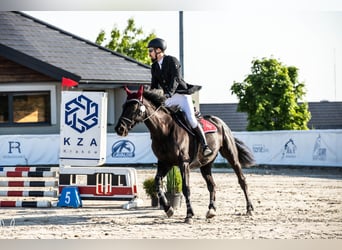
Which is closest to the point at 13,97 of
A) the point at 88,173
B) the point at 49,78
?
the point at 49,78

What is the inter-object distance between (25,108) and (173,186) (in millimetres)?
13288

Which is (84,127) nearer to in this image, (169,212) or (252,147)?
(169,212)

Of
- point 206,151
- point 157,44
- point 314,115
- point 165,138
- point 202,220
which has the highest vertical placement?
point 157,44

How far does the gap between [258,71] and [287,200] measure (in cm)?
2059

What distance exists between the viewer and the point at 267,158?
77.2 feet

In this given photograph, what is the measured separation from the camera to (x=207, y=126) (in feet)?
35.0

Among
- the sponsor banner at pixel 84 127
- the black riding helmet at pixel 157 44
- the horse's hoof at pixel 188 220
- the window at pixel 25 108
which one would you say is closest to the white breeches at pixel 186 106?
the black riding helmet at pixel 157 44

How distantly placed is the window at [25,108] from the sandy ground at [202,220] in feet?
31.1

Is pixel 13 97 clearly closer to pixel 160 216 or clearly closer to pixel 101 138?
pixel 101 138

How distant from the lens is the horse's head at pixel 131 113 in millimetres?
9406

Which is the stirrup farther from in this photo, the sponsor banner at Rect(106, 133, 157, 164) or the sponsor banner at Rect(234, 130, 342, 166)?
the sponsor banner at Rect(106, 133, 157, 164)

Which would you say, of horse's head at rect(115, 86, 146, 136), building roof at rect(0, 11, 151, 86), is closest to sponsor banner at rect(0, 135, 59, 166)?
building roof at rect(0, 11, 151, 86)

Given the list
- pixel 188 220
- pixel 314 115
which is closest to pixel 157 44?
pixel 188 220

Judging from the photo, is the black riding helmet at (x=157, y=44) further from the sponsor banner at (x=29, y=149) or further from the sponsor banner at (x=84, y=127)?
the sponsor banner at (x=29, y=149)
